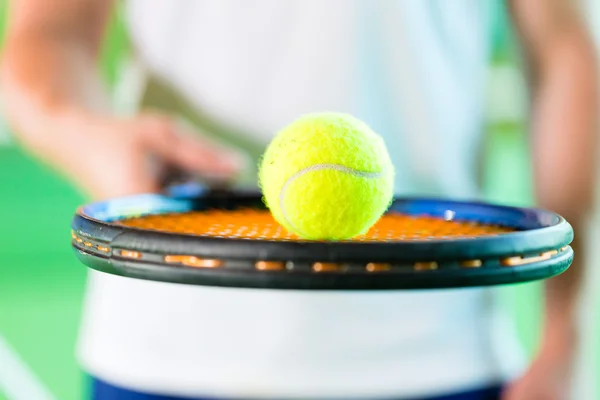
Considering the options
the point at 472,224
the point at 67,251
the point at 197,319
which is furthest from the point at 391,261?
the point at 67,251

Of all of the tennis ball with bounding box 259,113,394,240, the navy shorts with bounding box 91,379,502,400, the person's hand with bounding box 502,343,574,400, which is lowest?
the navy shorts with bounding box 91,379,502,400

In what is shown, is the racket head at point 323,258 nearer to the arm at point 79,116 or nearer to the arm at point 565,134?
the arm at point 79,116

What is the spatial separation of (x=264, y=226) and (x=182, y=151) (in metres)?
0.14

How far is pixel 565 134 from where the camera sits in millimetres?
828

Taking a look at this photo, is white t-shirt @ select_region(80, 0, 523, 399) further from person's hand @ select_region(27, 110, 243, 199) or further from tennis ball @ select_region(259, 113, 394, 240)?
tennis ball @ select_region(259, 113, 394, 240)

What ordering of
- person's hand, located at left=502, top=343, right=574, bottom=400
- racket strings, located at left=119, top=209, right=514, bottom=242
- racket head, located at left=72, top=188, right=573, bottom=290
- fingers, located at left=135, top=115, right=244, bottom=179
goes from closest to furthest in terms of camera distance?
racket head, located at left=72, top=188, right=573, bottom=290 → racket strings, located at left=119, top=209, right=514, bottom=242 → fingers, located at left=135, top=115, right=244, bottom=179 → person's hand, located at left=502, top=343, right=574, bottom=400

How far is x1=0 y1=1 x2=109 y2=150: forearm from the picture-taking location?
853mm

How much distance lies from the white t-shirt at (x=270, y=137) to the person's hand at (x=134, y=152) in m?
0.13

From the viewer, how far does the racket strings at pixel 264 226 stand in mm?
513

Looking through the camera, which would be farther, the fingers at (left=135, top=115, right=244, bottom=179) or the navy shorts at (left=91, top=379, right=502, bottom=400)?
the navy shorts at (left=91, top=379, right=502, bottom=400)

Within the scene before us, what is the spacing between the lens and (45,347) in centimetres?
243

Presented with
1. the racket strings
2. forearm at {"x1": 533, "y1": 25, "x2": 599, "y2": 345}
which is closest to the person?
forearm at {"x1": 533, "y1": 25, "x2": 599, "y2": 345}

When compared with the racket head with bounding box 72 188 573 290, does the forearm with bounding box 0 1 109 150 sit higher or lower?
higher

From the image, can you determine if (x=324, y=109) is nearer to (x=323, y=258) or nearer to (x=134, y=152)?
(x=134, y=152)
